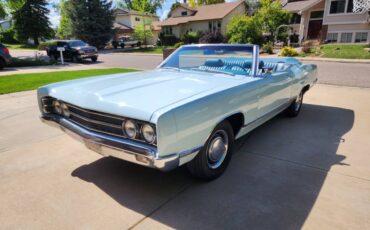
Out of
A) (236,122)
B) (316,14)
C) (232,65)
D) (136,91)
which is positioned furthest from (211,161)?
(316,14)

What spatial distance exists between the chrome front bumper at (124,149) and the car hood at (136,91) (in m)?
0.26

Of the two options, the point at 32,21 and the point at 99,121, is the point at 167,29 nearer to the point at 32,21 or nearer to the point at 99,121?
the point at 32,21

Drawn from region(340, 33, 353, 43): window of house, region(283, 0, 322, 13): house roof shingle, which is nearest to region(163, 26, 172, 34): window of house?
region(283, 0, 322, 13): house roof shingle

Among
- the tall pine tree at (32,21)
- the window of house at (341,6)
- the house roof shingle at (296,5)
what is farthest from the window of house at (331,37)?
the tall pine tree at (32,21)

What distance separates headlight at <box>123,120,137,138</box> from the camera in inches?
98.8

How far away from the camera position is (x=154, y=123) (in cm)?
230

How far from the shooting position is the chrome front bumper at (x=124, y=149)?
7.79ft

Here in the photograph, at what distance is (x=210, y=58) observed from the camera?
4570mm

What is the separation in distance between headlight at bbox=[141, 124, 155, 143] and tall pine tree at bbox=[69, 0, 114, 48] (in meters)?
35.4

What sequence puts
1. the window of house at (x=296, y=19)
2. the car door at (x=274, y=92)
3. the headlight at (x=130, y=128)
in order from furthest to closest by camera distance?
the window of house at (x=296, y=19)
the car door at (x=274, y=92)
the headlight at (x=130, y=128)

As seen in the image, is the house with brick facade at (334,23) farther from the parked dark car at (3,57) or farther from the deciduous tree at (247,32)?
the parked dark car at (3,57)

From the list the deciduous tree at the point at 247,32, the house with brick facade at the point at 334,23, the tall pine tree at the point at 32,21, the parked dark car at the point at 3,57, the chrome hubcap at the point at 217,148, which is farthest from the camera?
the tall pine tree at the point at 32,21

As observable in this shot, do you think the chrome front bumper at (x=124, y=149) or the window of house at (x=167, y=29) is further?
the window of house at (x=167, y=29)

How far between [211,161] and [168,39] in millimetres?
37846
